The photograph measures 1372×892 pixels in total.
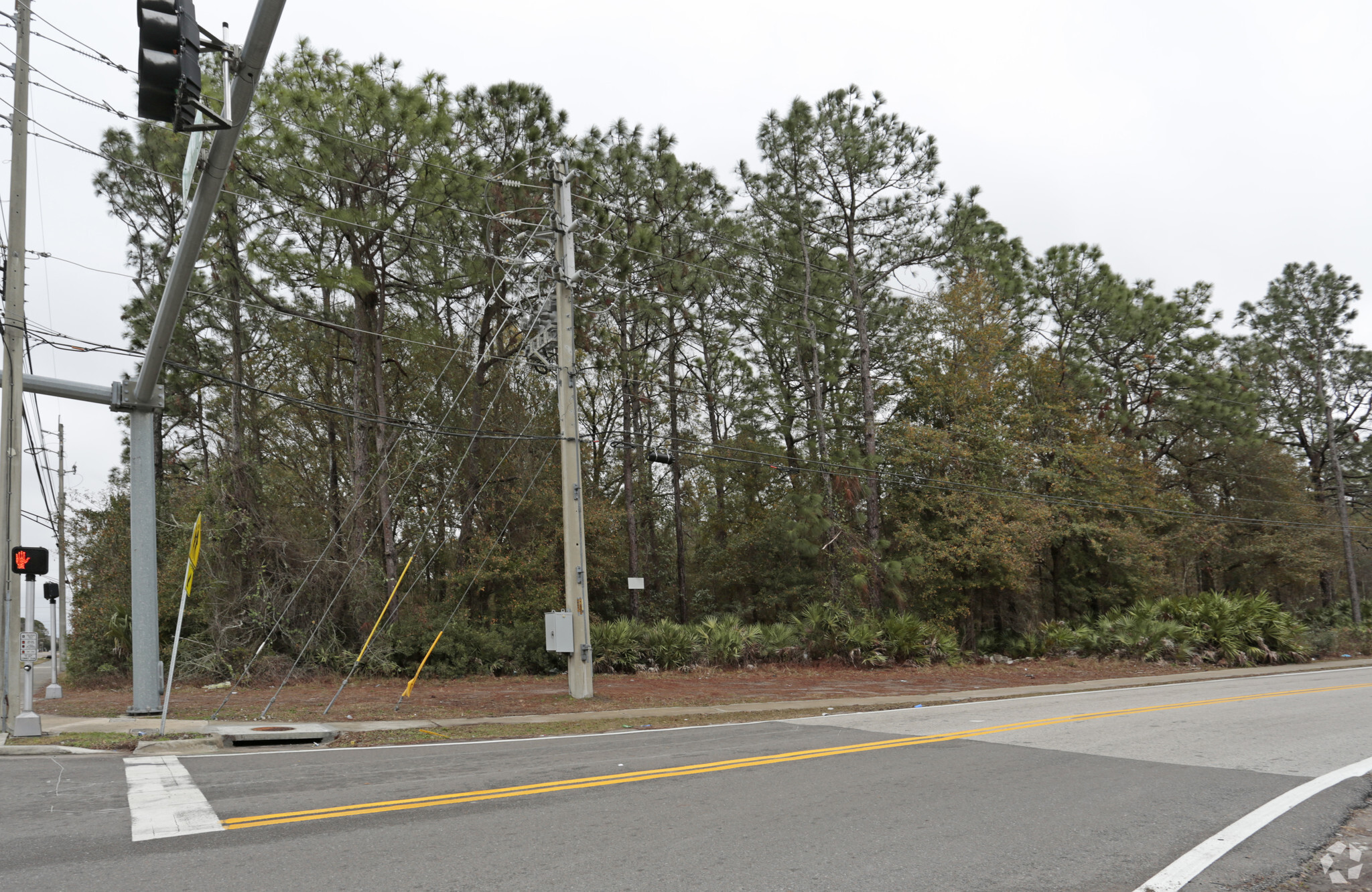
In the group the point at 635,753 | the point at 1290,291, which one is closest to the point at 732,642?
the point at 635,753

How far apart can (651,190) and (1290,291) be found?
3901cm

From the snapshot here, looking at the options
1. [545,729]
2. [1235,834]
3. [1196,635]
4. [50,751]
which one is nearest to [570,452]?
[545,729]

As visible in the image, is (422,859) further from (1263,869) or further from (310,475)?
(310,475)

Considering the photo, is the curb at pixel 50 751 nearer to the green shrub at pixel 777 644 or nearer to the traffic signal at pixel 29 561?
the traffic signal at pixel 29 561

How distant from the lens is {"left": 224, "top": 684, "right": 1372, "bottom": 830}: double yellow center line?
637 cm

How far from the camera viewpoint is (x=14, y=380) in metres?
12.5

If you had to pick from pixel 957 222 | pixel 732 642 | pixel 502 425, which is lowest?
pixel 732 642

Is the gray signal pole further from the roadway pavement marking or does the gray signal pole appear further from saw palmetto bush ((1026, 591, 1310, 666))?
saw palmetto bush ((1026, 591, 1310, 666))

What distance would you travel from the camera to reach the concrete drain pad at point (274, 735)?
1116 centimetres

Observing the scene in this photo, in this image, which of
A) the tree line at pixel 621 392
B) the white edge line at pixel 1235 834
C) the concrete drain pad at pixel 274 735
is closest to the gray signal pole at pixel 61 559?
the tree line at pixel 621 392

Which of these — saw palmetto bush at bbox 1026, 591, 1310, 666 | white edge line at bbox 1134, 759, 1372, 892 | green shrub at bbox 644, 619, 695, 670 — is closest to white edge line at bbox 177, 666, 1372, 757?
saw palmetto bush at bbox 1026, 591, 1310, 666

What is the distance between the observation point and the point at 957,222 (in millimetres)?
27656

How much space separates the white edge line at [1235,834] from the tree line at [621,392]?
1407 cm

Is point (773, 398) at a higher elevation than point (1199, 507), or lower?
higher
